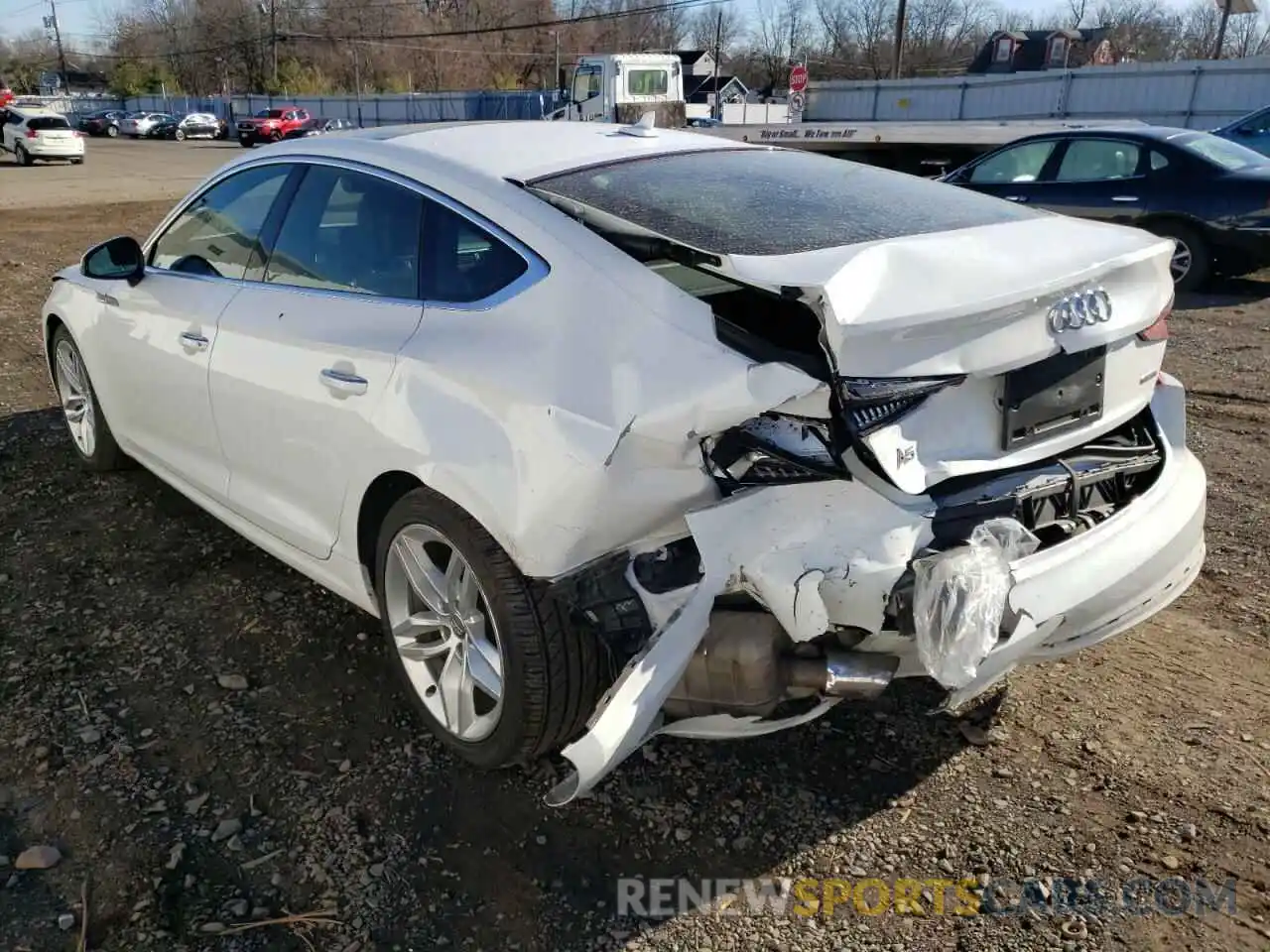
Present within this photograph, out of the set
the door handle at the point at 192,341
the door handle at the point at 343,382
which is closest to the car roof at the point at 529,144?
the door handle at the point at 343,382

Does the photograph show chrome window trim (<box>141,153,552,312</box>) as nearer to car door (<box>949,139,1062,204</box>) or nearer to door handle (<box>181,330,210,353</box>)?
door handle (<box>181,330,210,353</box>)

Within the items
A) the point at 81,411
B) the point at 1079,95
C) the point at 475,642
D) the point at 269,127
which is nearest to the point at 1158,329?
the point at 475,642

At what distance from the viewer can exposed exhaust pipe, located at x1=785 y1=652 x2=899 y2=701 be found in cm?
228

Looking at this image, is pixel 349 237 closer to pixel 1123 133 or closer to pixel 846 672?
pixel 846 672

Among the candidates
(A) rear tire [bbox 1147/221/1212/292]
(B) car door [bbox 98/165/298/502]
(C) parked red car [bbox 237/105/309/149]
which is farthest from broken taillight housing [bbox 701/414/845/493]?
(C) parked red car [bbox 237/105/309/149]

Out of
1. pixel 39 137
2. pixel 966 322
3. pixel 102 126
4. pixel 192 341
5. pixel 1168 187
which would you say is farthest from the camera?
pixel 102 126

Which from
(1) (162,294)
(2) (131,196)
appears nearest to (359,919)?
(1) (162,294)

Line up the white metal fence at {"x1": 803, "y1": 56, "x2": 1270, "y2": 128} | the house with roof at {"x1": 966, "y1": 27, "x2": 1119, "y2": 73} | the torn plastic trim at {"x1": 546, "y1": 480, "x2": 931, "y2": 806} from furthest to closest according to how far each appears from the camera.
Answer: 1. the house with roof at {"x1": 966, "y1": 27, "x2": 1119, "y2": 73}
2. the white metal fence at {"x1": 803, "y1": 56, "x2": 1270, "y2": 128}
3. the torn plastic trim at {"x1": 546, "y1": 480, "x2": 931, "y2": 806}

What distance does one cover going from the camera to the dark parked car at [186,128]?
5322 cm

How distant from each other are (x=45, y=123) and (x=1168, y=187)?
33173mm

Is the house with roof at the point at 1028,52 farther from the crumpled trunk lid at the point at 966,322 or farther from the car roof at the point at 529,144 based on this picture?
the crumpled trunk lid at the point at 966,322

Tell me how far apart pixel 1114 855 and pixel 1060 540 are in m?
0.81

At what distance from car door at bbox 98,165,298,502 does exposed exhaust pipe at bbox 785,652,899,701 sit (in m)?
2.29

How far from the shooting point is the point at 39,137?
3128cm
